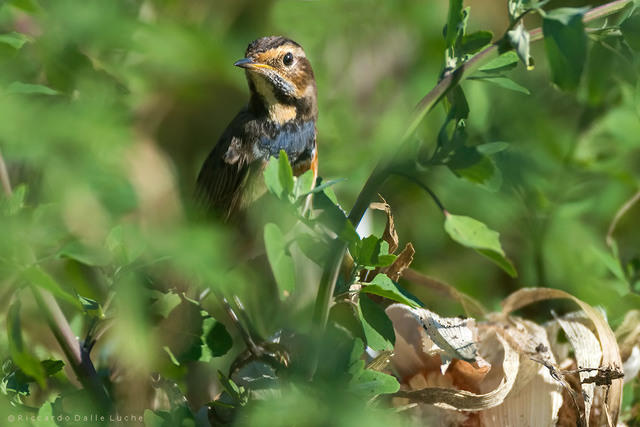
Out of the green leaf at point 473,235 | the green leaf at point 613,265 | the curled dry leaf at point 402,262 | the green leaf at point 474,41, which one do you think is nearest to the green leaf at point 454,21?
the green leaf at point 474,41

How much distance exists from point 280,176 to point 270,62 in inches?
46.3

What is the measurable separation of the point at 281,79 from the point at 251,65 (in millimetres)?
143

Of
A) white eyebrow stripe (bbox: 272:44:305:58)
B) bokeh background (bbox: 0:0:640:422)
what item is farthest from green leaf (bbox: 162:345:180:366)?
white eyebrow stripe (bbox: 272:44:305:58)

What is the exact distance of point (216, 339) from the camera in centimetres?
141

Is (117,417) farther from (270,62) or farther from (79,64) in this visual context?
(270,62)

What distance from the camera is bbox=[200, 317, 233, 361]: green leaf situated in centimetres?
140

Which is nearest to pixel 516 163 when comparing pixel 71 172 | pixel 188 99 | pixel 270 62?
pixel 270 62

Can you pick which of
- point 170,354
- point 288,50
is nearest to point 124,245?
point 170,354

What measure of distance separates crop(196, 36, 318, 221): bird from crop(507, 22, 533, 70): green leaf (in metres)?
1.07

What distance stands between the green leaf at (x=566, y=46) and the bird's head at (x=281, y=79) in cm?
122

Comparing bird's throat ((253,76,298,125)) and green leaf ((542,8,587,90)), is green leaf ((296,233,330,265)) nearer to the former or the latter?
green leaf ((542,8,587,90))

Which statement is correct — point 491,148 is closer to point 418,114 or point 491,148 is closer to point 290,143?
point 418,114

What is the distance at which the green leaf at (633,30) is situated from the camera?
1.18 metres

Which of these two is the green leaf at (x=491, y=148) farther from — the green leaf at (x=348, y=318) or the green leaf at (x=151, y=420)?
the green leaf at (x=151, y=420)
